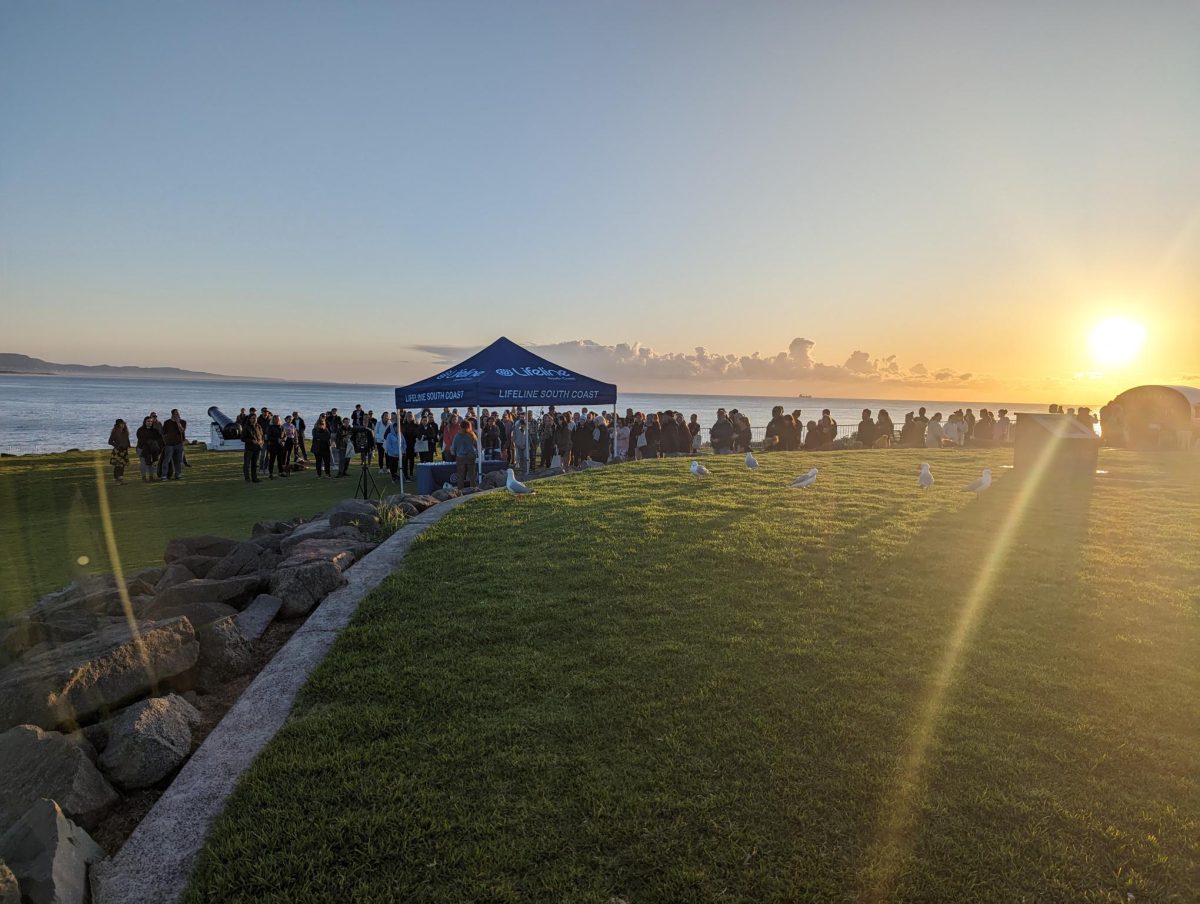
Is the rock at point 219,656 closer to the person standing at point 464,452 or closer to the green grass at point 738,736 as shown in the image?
the green grass at point 738,736

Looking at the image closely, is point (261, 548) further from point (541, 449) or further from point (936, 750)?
point (541, 449)

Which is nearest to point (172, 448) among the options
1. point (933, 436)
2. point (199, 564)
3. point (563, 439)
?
point (563, 439)

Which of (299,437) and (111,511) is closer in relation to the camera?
(111,511)

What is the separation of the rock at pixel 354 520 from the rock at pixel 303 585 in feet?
9.02

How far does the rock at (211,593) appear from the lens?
6.37 meters

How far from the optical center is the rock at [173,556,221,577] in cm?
833

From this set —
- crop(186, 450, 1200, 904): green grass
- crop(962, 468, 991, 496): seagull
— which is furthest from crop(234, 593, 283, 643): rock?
crop(962, 468, 991, 496): seagull

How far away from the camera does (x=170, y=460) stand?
19.3 meters

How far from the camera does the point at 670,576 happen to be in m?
6.67

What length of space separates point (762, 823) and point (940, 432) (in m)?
25.8

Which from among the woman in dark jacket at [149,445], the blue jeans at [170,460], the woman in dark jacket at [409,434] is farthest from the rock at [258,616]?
the blue jeans at [170,460]

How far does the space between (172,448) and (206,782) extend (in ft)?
60.7

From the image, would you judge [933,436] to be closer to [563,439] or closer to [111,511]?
[563,439]

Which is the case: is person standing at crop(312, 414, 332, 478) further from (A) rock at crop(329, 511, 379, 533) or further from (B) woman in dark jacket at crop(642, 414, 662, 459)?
(A) rock at crop(329, 511, 379, 533)
